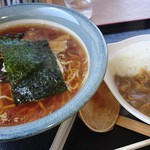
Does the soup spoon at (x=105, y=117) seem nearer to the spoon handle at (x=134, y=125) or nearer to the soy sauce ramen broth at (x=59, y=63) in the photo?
the spoon handle at (x=134, y=125)

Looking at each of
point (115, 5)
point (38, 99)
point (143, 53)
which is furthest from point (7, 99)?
point (115, 5)

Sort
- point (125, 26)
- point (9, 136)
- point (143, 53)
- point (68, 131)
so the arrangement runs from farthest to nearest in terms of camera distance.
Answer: point (125, 26), point (143, 53), point (68, 131), point (9, 136)

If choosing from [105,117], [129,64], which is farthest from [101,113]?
[129,64]

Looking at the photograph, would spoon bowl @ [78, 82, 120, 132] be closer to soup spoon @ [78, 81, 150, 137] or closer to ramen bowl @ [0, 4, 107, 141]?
soup spoon @ [78, 81, 150, 137]

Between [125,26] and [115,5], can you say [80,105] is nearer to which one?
[125,26]

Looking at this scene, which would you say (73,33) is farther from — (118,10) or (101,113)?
(118,10)

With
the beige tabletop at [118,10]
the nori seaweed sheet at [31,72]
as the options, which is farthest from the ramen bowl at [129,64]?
the beige tabletop at [118,10]

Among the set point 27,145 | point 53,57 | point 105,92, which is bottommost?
point 27,145

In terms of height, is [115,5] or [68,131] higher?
[115,5]
